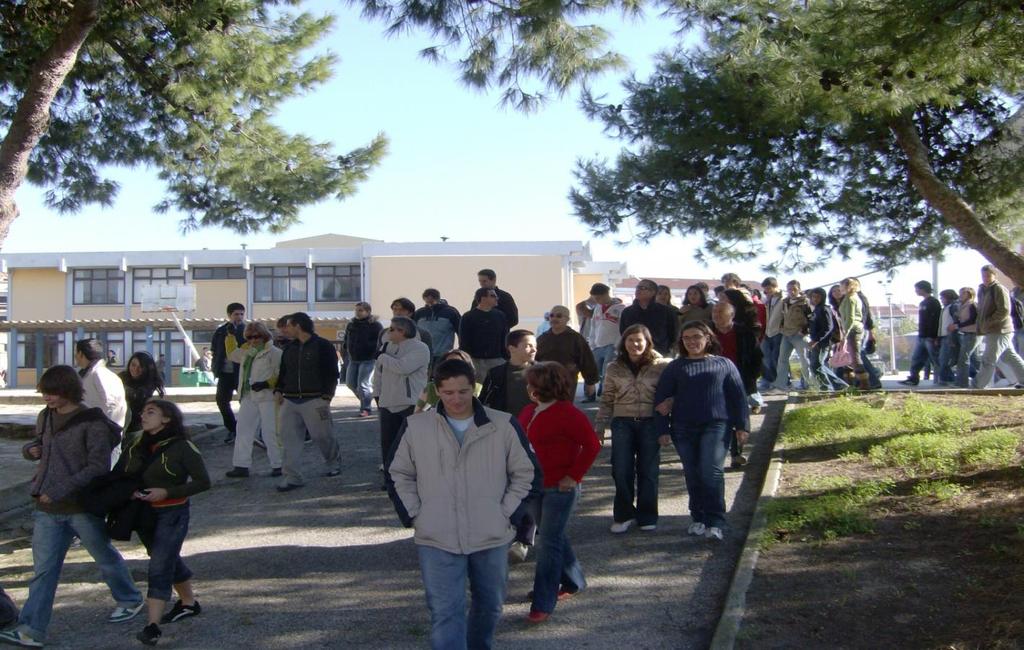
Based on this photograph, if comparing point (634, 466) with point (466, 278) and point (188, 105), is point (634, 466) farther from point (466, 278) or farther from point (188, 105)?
point (466, 278)

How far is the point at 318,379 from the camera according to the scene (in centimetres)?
948

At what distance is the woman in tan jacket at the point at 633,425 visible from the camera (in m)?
7.18

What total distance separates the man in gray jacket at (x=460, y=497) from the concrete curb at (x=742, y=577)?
1194mm

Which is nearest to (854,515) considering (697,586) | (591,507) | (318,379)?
(697,586)

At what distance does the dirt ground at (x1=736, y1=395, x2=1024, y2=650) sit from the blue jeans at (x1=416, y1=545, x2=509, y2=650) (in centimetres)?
126

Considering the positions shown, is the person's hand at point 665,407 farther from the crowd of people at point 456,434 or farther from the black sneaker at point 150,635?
the black sneaker at point 150,635

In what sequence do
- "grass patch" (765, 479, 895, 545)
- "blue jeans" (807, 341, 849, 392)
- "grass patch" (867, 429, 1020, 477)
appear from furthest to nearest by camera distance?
"blue jeans" (807, 341, 849, 392), "grass patch" (867, 429, 1020, 477), "grass patch" (765, 479, 895, 545)

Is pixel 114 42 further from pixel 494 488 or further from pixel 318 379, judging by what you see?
pixel 494 488

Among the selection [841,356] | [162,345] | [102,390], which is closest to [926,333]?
[841,356]

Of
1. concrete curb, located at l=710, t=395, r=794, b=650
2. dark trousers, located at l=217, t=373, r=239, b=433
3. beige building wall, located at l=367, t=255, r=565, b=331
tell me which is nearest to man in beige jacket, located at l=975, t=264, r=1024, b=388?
concrete curb, located at l=710, t=395, r=794, b=650

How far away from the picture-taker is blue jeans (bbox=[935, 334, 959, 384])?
14.8m

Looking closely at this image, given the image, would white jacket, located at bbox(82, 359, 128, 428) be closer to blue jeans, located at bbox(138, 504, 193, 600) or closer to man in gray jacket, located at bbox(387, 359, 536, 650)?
blue jeans, located at bbox(138, 504, 193, 600)

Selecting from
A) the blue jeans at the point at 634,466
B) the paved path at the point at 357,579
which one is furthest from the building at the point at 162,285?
the blue jeans at the point at 634,466

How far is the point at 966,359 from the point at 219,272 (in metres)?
43.6
